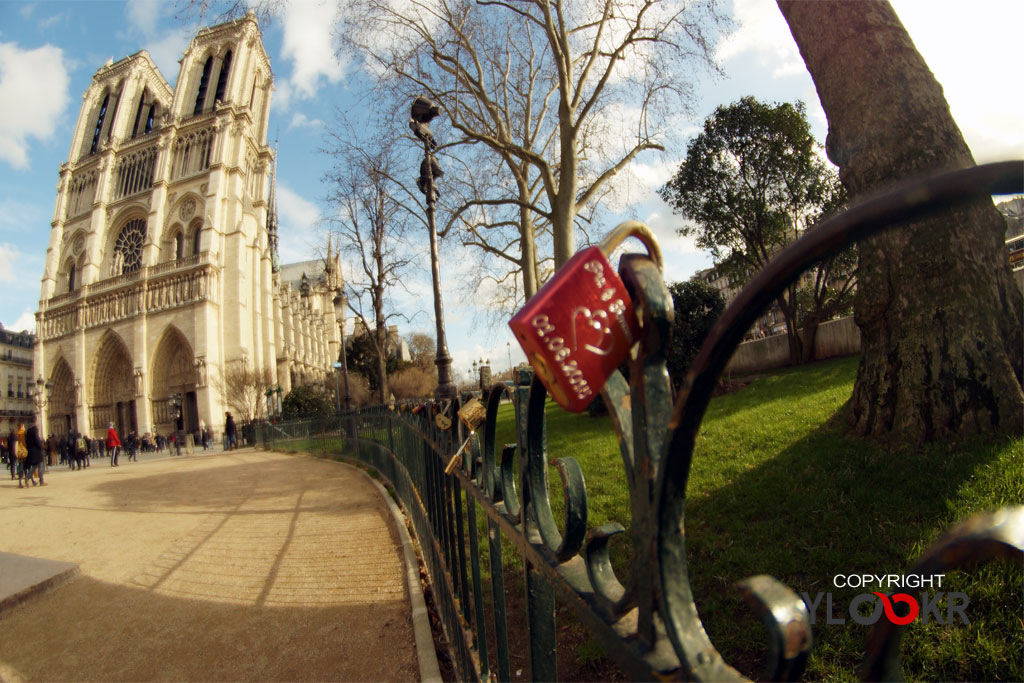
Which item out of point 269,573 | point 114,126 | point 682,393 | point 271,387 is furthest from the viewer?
point 114,126

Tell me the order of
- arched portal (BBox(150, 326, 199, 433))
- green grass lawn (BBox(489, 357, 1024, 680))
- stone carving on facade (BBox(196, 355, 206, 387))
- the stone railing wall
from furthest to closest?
arched portal (BBox(150, 326, 199, 433)) < the stone railing wall < stone carving on facade (BBox(196, 355, 206, 387)) < green grass lawn (BBox(489, 357, 1024, 680))

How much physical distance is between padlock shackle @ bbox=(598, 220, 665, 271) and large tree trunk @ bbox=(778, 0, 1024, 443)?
3.80m

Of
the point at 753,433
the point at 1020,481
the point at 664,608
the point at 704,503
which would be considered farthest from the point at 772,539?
the point at 664,608

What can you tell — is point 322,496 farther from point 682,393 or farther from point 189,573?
point 682,393

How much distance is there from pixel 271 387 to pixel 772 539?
3414cm

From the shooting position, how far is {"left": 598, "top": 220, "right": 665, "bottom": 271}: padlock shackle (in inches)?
26.2

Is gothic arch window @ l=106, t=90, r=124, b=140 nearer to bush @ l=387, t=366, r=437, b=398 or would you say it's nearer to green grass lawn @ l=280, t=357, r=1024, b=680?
bush @ l=387, t=366, r=437, b=398

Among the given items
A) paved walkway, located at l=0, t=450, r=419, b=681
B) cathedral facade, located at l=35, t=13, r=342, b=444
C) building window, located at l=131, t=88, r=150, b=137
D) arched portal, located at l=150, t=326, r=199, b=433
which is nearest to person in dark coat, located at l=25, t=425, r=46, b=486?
paved walkway, located at l=0, t=450, r=419, b=681

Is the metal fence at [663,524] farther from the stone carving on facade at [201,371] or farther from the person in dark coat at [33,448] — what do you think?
the stone carving on facade at [201,371]

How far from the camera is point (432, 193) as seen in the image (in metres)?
10.3

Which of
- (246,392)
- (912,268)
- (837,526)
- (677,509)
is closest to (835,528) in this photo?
(837,526)

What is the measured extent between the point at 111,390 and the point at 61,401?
461 cm

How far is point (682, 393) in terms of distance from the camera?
52 centimetres

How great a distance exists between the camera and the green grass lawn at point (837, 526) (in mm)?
1936
